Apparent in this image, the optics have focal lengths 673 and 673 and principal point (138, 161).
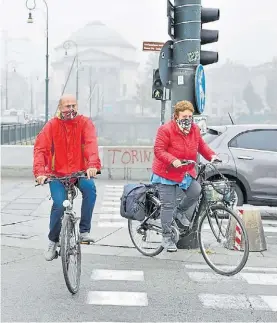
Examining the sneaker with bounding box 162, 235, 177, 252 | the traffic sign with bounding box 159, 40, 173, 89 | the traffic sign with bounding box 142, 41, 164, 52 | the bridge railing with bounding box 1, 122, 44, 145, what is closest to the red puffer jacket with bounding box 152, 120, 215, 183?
the sneaker with bounding box 162, 235, 177, 252

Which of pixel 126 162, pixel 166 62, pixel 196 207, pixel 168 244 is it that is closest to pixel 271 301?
pixel 196 207

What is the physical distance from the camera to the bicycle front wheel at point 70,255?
212 inches

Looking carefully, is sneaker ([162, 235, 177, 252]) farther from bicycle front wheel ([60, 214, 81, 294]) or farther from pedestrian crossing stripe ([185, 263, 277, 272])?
bicycle front wheel ([60, 214, 81, 294])

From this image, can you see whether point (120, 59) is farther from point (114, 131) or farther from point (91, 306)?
point (91, 306)

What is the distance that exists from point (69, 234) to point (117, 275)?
3.23 ft

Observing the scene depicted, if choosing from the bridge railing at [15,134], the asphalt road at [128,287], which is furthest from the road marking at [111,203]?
the bridge railing at [15,134]

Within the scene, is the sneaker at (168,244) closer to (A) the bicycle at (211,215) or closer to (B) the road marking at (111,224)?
(A) the bicycle at (211,215)

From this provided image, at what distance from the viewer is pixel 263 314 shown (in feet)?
16.6

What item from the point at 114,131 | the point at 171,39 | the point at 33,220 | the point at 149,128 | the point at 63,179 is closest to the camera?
the point at 63,179

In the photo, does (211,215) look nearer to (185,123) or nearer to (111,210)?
(185,123)

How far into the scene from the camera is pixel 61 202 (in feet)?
19.0

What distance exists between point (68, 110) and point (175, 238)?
1.86 m

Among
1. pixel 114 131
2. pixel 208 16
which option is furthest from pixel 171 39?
pixel 114 131

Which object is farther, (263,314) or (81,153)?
(81,153)
